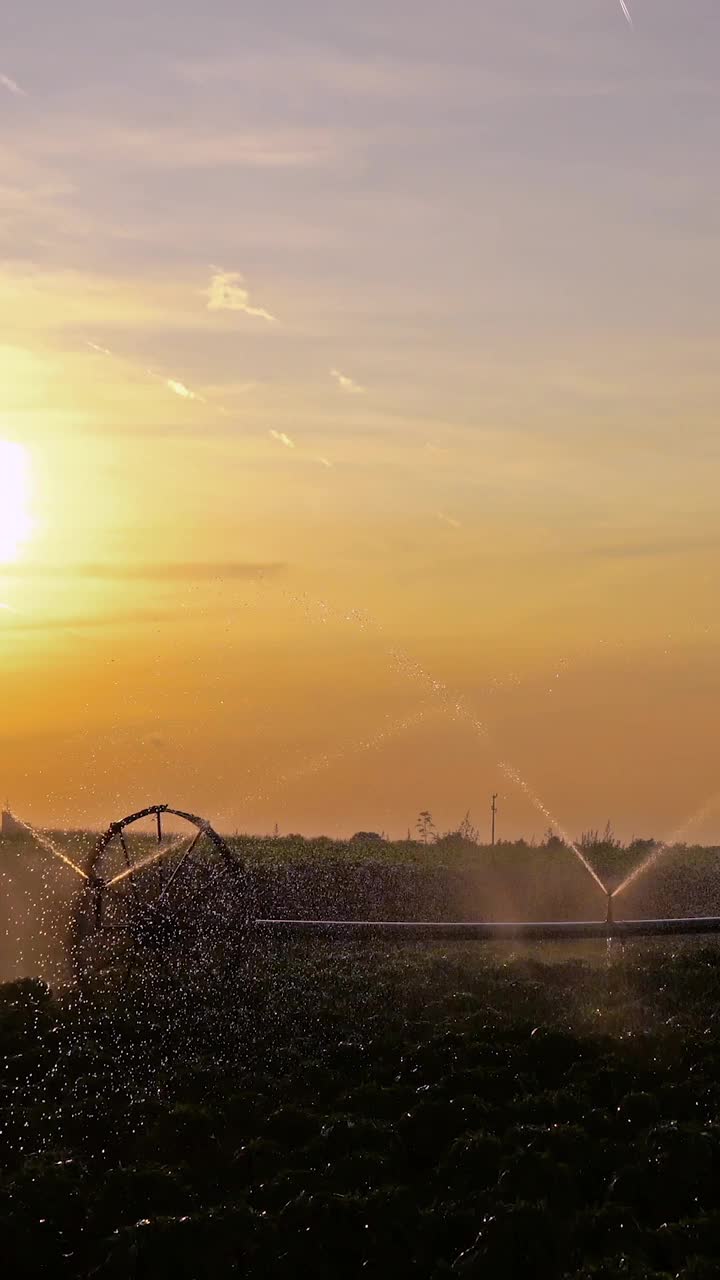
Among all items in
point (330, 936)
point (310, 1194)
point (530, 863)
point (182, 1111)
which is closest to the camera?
point (310, 1194)

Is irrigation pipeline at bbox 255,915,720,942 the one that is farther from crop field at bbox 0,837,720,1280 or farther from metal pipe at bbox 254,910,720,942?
crop field at bbox 0,837,720,1280

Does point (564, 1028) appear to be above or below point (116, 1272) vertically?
above

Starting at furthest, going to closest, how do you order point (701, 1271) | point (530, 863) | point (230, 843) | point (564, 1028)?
point (230, 843) < point (530, 863) < point (564, 1028) < point (701, 1271)

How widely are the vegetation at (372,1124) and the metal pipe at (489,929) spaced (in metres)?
1.15

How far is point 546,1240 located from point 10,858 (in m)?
25.7

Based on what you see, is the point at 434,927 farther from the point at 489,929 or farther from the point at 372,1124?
the point at 372,1124

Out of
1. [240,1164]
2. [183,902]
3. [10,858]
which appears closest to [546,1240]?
[240,1164]

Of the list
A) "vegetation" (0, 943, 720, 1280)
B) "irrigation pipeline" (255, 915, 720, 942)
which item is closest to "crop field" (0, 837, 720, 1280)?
"vegetation" (0, 943, 720, 1280)

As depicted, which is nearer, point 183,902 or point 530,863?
point 183,902

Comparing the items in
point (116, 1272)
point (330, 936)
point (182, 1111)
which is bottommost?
point (116, 1272)

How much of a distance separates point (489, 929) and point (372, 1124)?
9.40 metres

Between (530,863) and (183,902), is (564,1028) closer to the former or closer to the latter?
(183,902)

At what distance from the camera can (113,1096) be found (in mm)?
18703

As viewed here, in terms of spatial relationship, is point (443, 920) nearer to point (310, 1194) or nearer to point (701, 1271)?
point (310, 1194)
